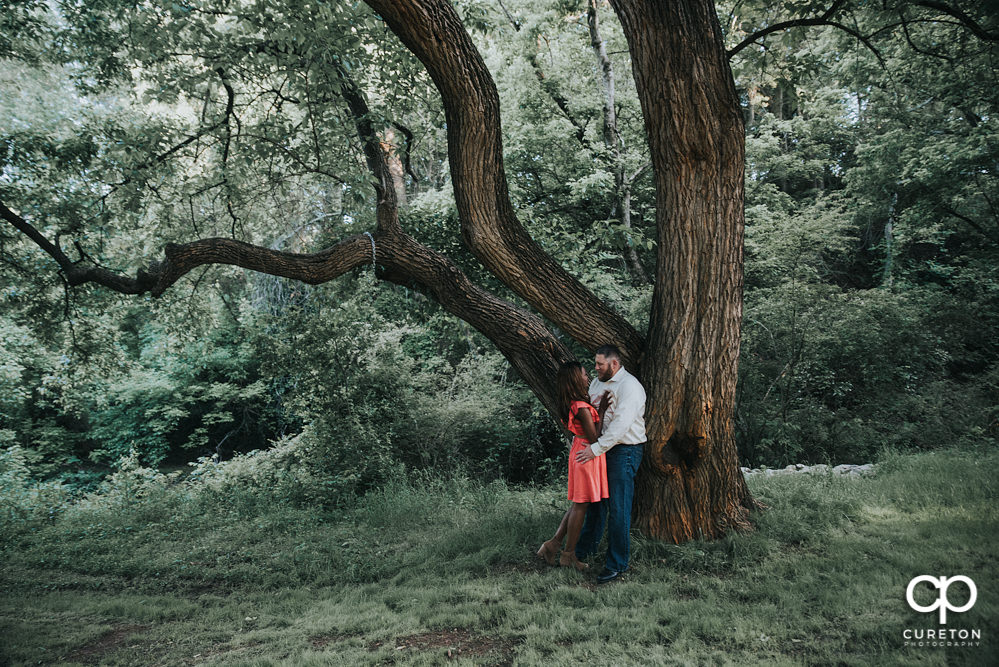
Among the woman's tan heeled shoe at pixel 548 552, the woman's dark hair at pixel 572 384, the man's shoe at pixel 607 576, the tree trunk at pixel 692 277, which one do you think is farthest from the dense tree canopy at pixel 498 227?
the woman's tan heeled shoe at pixel 548 552

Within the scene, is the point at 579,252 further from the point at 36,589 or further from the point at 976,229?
the point at 976,229

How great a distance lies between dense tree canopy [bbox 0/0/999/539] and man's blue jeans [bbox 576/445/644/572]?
1.54 feet

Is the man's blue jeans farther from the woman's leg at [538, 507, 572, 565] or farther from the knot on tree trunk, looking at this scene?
the knot on tree trunk

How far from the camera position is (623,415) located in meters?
5.12

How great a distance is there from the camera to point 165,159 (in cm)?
834

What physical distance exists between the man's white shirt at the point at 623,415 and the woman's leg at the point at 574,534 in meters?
0.58

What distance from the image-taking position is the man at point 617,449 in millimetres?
5066

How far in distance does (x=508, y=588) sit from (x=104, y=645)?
10.8ft

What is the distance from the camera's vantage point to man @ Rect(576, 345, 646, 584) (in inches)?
199

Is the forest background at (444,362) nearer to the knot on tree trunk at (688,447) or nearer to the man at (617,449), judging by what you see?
the man at (617,449)

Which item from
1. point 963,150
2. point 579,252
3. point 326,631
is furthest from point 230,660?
point 963,150

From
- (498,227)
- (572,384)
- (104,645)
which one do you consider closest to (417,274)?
(498,227)

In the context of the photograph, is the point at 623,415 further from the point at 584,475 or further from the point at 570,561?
the point at 570,561

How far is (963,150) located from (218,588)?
14.5 meters
